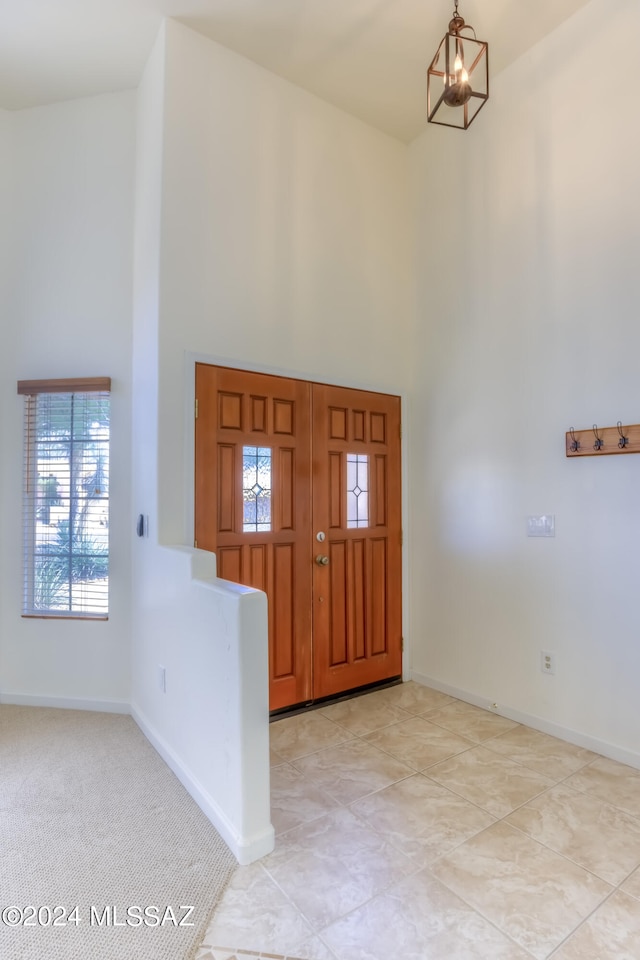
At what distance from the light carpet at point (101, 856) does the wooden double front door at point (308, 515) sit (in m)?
0.94

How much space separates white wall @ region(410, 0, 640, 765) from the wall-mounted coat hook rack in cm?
5

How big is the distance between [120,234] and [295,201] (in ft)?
3.74

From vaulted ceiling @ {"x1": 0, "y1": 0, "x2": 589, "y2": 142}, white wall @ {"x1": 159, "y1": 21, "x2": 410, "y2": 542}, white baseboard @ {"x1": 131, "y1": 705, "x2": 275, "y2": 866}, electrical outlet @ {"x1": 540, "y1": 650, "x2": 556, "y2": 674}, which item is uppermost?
vaulted ceiling @ {"x1": 0, "y1": 0, "x2": 589, "y2": 142}

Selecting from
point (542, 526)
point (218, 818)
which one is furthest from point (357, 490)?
point (218, 818)

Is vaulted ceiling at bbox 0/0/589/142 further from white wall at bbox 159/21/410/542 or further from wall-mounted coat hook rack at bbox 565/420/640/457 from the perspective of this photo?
wall-mounted coat hook rack at bbox 565/420/640/457

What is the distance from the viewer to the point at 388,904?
1579 millimetres

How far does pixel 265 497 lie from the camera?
2.93 m

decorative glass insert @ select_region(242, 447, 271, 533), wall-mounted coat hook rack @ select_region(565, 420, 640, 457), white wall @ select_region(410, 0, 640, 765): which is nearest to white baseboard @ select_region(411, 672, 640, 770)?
white wall @ select_region(410, 0, 640, 765)

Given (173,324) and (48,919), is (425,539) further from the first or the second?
(48,919)

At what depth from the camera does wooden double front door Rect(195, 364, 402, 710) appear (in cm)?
277

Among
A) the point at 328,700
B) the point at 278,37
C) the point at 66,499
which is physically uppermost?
the point at 278,37

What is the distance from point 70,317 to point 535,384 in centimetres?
291

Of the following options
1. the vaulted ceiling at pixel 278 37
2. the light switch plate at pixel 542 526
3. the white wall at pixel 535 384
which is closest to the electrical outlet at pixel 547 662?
the white wall at pixel 535 384

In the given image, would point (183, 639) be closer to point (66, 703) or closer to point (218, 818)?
point (218, 818)
